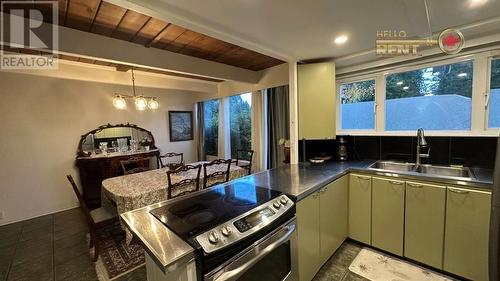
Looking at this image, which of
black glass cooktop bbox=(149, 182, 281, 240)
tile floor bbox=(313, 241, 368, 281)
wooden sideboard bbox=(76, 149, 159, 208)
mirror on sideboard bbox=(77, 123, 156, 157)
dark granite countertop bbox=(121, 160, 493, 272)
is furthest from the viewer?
mirror on sideboard bbox=(77, 123, 156, 157)

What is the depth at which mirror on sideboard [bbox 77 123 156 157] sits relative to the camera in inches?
153

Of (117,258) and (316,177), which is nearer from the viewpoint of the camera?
(316,177)

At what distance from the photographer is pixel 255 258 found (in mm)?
1122

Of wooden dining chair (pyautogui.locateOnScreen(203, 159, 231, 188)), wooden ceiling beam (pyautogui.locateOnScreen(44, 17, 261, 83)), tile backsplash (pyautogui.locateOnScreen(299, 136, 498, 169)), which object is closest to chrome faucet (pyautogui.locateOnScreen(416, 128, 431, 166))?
tile backsplash (pyautogui.locateOnScreen(299, 136, 498, 169))

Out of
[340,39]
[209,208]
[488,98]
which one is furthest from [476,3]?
[209,208]

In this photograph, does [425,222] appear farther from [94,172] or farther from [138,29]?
[94,172]

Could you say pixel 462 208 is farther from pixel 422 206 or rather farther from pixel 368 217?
pixel 368 217

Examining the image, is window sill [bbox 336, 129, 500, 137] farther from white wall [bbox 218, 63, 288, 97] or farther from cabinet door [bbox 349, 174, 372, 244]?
white wall [bbox 218, 63, 288, 97]

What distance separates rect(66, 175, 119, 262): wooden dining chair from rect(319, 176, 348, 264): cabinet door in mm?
2211

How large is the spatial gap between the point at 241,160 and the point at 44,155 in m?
3.39

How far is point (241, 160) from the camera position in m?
4.39

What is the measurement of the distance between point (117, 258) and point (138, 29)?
7.79ft

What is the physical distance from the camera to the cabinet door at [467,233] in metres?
1.56

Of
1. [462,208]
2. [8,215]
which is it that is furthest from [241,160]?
[8,215]
